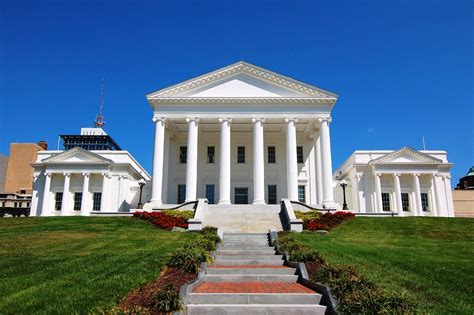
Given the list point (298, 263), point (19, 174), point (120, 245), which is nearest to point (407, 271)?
point (298, 263)

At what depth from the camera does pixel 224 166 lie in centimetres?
3584

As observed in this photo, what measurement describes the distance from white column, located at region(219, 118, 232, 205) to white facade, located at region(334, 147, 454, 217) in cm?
1827

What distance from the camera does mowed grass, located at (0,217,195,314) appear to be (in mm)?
8328

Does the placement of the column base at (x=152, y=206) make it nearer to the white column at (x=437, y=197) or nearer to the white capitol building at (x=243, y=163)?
the white capitol building at (x=243, y=163)

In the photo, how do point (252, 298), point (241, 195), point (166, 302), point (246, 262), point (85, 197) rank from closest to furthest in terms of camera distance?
point (166, 302) < point (252, 298) < point (246, 262) < point (241, 195) < point (85, 197)

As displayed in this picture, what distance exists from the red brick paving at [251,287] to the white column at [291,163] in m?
24.4

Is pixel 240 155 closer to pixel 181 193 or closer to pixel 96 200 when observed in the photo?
pixel 181 193

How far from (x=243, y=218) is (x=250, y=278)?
16778 mm

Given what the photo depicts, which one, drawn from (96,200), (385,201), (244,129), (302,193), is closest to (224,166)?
(244,129)

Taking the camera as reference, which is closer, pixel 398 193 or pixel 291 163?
pixel 291 163

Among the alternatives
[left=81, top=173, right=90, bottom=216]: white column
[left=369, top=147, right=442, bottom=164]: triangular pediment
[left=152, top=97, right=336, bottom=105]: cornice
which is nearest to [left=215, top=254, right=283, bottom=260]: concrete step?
[left=152, top=97, right=336, bottom=105]: cornice

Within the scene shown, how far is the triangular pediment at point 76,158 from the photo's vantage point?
44719mm

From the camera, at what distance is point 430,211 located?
4462 cm

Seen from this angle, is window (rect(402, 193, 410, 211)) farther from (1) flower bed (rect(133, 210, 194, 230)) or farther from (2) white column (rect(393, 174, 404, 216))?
(1) flower bed (rect(133, 210, 194, 230))
